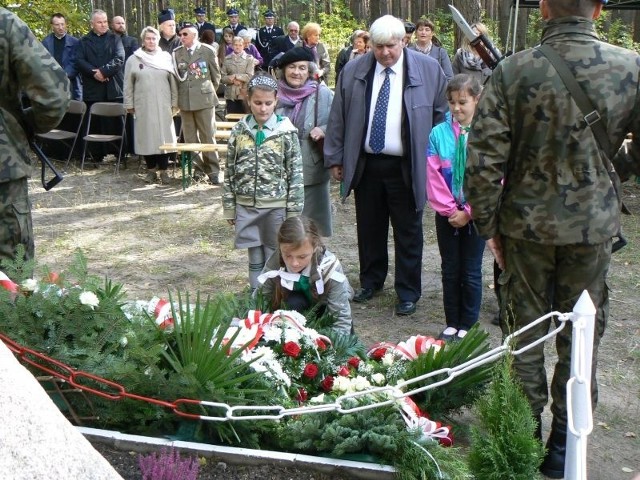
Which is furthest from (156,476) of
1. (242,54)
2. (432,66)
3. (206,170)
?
(242,54)

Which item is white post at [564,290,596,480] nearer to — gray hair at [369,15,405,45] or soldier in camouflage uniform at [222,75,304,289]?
soldier in camouflage uniform at [222,75,304,289]

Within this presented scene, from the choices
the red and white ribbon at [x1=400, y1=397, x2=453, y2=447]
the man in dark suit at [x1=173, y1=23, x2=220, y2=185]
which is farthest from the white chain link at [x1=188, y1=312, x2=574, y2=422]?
the man in dark suit at [x1=173, y1=23, x2=220, y2=185]

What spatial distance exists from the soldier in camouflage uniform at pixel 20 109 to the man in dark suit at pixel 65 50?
8.93 m

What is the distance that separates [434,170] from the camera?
5.49m

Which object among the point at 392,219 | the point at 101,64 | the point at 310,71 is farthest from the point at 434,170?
the point at 101,64

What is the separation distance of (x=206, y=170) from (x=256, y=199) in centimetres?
628

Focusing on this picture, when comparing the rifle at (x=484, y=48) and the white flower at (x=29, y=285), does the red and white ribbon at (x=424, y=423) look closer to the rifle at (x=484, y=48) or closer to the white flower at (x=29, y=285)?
the white flower at (x=29, y=285)

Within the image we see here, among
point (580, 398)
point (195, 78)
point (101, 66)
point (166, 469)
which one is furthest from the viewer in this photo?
point (101, 66)

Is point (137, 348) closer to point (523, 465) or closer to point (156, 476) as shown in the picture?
point (156, 476)

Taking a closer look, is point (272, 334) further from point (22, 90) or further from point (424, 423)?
point (22, 90)

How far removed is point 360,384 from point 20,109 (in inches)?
91.2

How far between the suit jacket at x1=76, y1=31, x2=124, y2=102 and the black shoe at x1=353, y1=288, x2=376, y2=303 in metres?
7.57

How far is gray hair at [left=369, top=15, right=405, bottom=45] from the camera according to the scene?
5816 millimetres

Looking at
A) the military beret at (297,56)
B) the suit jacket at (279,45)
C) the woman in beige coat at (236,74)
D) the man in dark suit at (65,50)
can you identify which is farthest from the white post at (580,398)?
the suit jacket at (279,45)
